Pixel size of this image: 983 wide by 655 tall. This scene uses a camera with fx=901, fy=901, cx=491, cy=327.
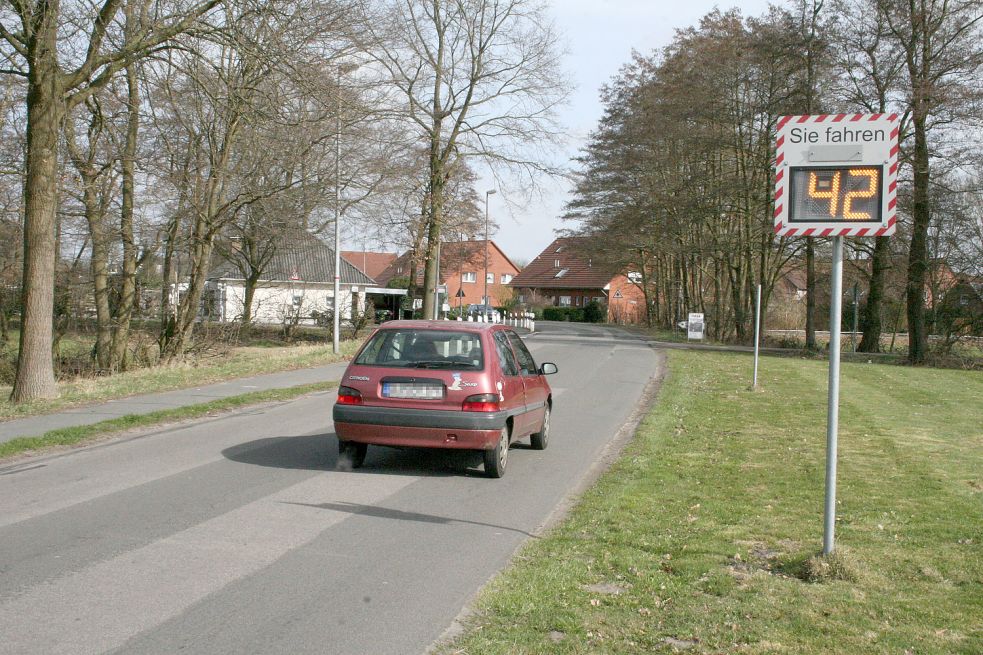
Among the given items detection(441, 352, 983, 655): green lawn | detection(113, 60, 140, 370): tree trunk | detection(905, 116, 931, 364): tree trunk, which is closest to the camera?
detection(441, 352, 983, 655): green lawn

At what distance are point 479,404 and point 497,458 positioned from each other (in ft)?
2.00

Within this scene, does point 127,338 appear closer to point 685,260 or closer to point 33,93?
point 33,93

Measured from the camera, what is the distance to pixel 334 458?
9.94 metres

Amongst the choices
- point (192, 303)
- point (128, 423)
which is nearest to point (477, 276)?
point (192, 303)

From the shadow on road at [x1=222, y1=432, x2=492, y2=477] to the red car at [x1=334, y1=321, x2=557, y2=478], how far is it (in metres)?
0.43

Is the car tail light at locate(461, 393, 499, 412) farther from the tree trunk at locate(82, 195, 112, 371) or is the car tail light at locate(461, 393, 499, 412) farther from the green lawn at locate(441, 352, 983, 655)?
the tree trunk at locate(82, 195, 112, 371)

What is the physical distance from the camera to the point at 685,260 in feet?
159

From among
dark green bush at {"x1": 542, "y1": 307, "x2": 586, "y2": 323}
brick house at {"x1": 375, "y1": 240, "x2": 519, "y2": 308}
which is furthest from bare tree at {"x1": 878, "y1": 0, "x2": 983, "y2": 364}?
dark green bush at {"x1": 542, "y1": 307, "x2": 586, "y2": 323}

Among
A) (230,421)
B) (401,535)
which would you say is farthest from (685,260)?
(401,535)

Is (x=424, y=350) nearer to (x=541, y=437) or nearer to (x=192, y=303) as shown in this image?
(x=541, y=437)

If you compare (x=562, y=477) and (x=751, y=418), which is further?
(x=751, y=418)

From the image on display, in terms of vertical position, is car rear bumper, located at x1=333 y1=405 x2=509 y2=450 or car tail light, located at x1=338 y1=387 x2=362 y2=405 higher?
car tail light, located at x1=338 y1=387 x2=362 y2=405

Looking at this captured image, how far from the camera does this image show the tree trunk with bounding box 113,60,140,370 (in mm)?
22516

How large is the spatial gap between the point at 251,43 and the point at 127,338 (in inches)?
544
